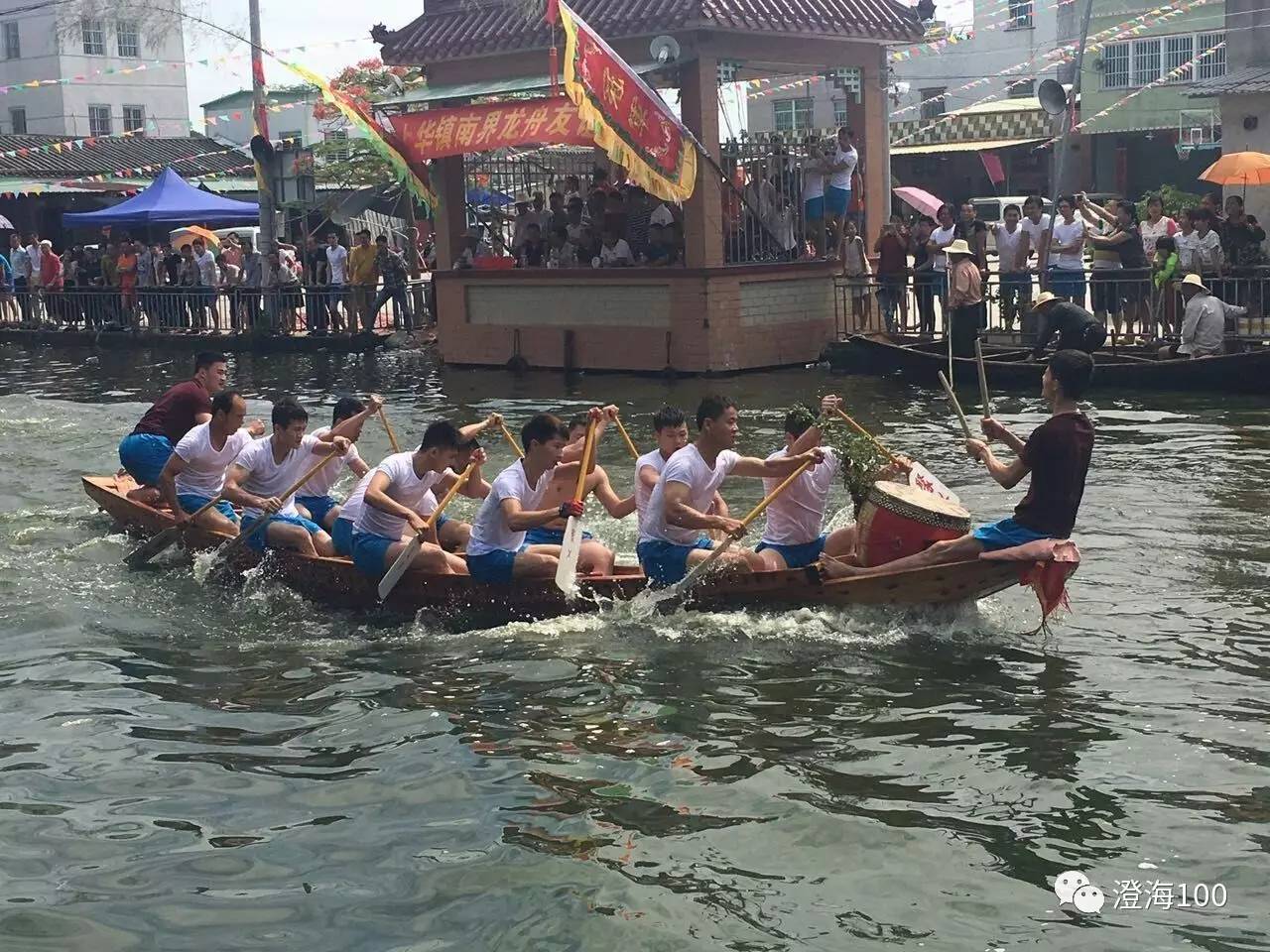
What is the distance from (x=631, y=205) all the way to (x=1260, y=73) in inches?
366

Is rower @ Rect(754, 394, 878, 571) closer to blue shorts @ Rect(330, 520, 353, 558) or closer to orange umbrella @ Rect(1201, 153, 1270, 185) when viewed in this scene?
blue shorts @ Rect(330, 520, 353, 558)

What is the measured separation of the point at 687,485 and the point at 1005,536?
2022 mm

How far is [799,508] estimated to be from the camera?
10719 mm

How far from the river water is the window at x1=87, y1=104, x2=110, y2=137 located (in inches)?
1865

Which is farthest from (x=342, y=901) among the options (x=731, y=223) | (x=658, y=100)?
(x=731, y=223)

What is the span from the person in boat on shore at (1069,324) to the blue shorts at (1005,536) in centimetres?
946

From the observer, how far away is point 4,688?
9.98 m

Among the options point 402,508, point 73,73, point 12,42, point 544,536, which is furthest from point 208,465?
point 12,42

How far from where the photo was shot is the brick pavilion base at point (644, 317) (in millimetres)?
22625

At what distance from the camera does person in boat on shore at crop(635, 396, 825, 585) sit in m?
10.3

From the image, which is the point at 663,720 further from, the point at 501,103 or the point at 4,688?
the point at 501,103

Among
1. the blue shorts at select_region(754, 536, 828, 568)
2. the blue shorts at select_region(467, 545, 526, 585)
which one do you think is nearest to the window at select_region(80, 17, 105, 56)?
the blue shorts at select_region(467, 545, 526, 585)

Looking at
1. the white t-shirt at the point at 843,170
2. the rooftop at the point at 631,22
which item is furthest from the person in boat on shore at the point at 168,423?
the white t-shirt at the point at 843,170

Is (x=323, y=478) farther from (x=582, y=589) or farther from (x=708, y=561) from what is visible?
(x=708, y=561)
